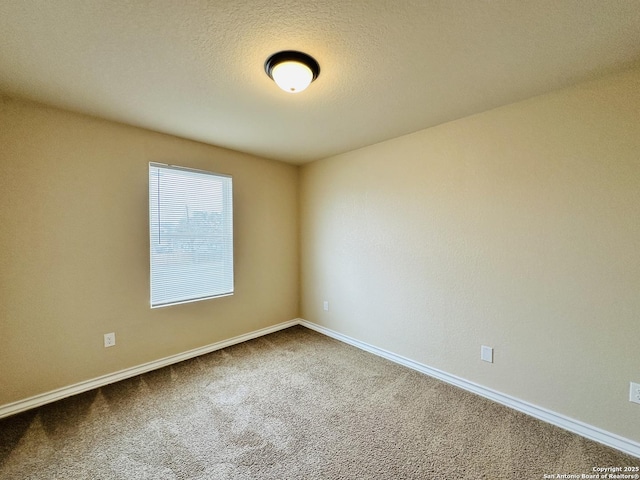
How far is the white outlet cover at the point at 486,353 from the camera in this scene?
7.23 ft

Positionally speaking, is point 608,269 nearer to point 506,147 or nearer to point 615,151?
point 615,151

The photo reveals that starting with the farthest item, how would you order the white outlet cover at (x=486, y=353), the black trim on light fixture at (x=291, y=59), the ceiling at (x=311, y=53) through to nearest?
the white outlet cover at (x=486, y=353)
the black trim on light fixture at (x=291, y=59)
the ceiling at (x=311, y=53)

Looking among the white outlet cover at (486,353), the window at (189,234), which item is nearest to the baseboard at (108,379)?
the window at (189,234)

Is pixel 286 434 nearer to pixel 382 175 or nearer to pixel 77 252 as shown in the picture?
Result: pixel 77 252

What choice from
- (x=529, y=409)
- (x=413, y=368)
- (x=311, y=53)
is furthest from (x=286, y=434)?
(x=311, y=53)

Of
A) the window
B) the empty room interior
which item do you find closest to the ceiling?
the empty room interior

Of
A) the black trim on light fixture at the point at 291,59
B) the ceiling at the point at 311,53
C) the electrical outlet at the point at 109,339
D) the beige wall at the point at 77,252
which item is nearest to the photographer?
the ceiling at the point at 311,53

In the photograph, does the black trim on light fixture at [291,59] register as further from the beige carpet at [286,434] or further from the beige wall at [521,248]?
the beige carpet at [286,434]

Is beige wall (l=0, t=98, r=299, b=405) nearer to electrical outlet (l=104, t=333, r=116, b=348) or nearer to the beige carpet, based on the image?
electrical outlet (l=104, t=333, r=116, b=348)

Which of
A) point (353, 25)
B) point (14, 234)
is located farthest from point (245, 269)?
point (353, 25)

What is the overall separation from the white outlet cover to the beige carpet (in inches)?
12.7

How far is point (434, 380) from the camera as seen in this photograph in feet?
8.12

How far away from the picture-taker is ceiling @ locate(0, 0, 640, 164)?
125 centimetres

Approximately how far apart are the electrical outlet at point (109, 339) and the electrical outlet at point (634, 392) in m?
3.89
